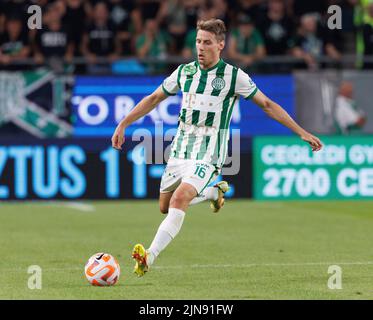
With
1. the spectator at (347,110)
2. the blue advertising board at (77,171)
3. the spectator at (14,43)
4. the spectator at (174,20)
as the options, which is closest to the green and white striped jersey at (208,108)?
the blue advertising board at (77,171)

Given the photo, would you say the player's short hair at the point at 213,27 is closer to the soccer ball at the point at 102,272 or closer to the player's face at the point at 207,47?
the player's face at the point at 207,47

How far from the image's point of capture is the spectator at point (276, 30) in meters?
20.3

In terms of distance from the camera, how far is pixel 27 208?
17453mm

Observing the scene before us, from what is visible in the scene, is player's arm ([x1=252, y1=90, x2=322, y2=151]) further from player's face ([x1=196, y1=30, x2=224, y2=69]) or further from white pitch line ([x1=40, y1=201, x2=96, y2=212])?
white pitch line ([x1=40, y1=201, x2=96, y2=212])

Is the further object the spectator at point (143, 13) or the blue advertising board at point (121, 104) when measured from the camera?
the spectator at point (143, 13)

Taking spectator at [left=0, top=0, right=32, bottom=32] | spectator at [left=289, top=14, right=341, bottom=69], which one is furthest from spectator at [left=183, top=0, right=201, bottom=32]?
spectator at [left=0, top=0, right=32, bottom=32]

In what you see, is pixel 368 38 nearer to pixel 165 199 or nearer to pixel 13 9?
pixel 13 9

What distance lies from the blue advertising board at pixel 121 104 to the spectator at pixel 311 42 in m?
1.66

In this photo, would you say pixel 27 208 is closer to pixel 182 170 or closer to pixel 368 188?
pixel 368 188

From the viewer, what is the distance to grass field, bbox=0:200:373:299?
899cm

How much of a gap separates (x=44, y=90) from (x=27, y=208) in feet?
7.69

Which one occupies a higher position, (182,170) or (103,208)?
(182,170)

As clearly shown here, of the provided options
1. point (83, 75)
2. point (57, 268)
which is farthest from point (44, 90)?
point (57, 268)
